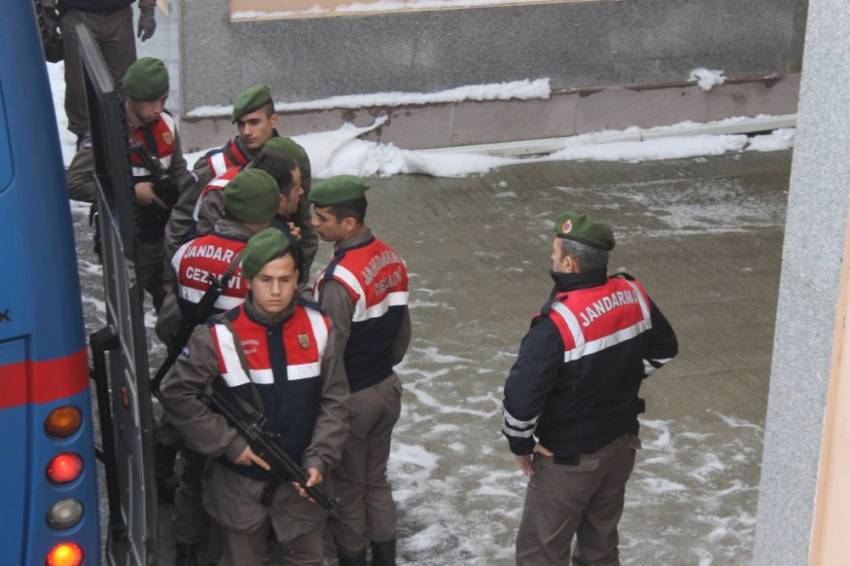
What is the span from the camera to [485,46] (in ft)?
34.8

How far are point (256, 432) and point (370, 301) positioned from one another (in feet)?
2.55

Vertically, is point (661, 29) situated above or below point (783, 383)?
above

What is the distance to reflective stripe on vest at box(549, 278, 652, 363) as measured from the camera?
15.3 feet

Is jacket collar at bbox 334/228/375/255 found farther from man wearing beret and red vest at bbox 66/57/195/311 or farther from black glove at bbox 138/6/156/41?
black glove at bbox 138/6/156/41

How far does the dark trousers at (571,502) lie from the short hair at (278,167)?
1.64m

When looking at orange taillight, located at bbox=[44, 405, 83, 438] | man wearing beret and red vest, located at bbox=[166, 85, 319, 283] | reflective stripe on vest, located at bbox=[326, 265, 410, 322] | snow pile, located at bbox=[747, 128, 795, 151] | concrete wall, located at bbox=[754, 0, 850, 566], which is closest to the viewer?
concrete wall, located at bbox=[754, 0, 850, 566]

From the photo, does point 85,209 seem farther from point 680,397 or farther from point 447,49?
point 680,397

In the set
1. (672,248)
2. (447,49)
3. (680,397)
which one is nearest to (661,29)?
(447,49)

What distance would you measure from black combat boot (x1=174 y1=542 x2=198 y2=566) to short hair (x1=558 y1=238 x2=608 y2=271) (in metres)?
1.96

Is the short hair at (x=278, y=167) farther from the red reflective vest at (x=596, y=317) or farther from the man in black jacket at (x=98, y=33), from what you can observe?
the man in black jacket at (x=98, y=33)

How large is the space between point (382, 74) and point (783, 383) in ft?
21.9

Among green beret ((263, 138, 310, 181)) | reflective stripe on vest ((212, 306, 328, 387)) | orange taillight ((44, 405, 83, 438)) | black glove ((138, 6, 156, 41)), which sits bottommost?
orange taillight ((44, 405, 83, 438))

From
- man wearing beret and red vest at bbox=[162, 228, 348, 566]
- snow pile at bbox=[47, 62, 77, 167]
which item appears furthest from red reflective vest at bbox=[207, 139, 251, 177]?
snow pile at bbox=[47, 62, 77, 167]

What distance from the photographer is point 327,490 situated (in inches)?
201
